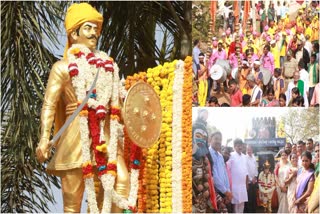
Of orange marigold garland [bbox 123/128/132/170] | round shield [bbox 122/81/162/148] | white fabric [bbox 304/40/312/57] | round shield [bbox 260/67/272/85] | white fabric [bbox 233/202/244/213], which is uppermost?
white fabric [bbox 304/40/312/57]

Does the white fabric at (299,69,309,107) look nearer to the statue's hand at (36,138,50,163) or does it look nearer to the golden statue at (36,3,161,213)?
the golden statue at (36,3,161,213)

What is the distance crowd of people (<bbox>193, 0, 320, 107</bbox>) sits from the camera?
893 centimetres

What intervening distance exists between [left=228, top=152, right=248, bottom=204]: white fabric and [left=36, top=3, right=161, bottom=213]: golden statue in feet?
5.14

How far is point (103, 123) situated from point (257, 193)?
2040 mm

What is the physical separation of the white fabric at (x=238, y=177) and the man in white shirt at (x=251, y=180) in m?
0.04

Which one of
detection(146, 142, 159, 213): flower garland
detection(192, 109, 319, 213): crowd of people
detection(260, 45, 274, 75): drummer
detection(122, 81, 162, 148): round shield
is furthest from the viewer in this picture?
detection(260, 45, 274, 75): drummer

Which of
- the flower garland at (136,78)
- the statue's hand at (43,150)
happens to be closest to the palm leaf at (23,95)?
the flower garland at (136,78)

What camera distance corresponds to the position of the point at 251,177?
29.2ft

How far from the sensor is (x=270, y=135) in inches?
351

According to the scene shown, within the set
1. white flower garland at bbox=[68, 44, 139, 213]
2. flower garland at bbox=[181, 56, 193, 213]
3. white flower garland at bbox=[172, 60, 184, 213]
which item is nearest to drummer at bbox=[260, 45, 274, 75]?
flower garland at bbox=[181, 56, 193, 213]

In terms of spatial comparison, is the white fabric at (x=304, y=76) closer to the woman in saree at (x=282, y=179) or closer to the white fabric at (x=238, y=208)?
the woman in saree at (x=282, y=179)

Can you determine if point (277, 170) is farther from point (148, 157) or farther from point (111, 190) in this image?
point (111, 190)

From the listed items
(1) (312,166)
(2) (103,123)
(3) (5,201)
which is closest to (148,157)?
(2) (103,123)

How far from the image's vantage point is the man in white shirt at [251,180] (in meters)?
8.88
